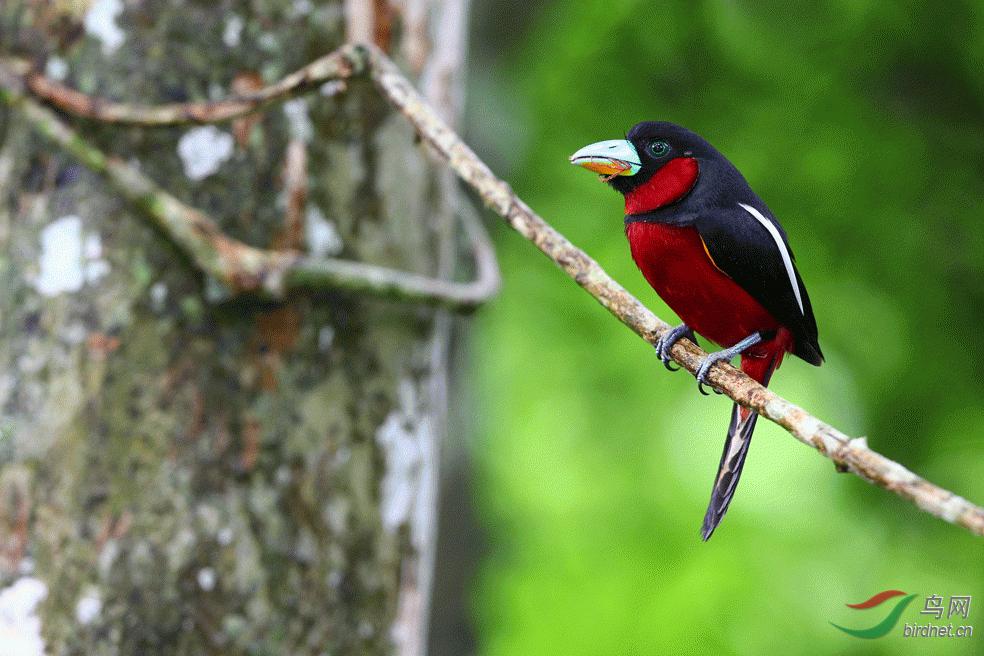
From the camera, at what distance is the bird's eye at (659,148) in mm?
1288

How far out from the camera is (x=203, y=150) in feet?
5.41

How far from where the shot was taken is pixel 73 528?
152cm

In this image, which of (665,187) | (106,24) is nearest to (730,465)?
(665,187)

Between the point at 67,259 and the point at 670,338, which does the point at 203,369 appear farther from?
the point at 670,338

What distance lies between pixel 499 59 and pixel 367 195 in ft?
13.4

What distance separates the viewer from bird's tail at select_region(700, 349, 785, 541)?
0.98 metres

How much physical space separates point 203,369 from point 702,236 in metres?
0.96

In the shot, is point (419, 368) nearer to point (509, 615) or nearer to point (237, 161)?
point (237, 161)

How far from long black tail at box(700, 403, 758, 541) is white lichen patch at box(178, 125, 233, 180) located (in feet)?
3.58

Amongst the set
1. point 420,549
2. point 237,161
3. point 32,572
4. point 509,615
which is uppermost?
point 237,161

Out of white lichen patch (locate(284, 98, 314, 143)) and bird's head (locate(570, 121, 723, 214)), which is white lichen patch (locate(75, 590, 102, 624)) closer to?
white lichen patch (locate(284, 98, 314, 143))

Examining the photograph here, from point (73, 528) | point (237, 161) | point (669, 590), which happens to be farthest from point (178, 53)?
point (669, 590)
